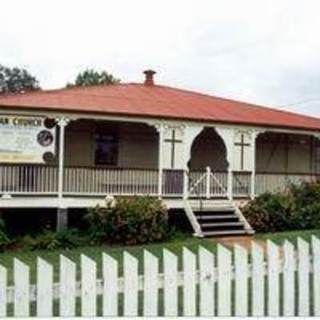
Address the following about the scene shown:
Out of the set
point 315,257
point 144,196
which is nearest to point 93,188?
point 144,196

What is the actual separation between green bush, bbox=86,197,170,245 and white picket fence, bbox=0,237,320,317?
13540 mm

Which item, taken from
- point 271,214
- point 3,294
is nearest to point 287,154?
point 271,214

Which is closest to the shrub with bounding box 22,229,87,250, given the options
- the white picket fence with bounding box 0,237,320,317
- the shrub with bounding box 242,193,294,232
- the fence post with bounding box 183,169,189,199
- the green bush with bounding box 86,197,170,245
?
the green bush with bounding box 86,197,170,245

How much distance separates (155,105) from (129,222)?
22.1 feet

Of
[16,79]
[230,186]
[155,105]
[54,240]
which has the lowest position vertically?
[54,240]

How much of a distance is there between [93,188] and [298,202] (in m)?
6.84

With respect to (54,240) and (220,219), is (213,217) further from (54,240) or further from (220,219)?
(54,240)

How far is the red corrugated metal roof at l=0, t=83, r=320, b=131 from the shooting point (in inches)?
949

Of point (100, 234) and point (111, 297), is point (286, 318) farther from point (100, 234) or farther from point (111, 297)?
point (100, 234)

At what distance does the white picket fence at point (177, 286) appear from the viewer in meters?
6.34

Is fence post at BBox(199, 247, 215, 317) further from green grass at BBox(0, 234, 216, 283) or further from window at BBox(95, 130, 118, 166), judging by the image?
window at BBox(95, 130, 118, 166)

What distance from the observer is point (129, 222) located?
2127cm

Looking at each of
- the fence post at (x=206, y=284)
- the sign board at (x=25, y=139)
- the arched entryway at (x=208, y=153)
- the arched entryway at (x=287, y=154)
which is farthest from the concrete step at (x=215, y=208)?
the fence post at (x=206, y=284)

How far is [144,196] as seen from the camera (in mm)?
22938
